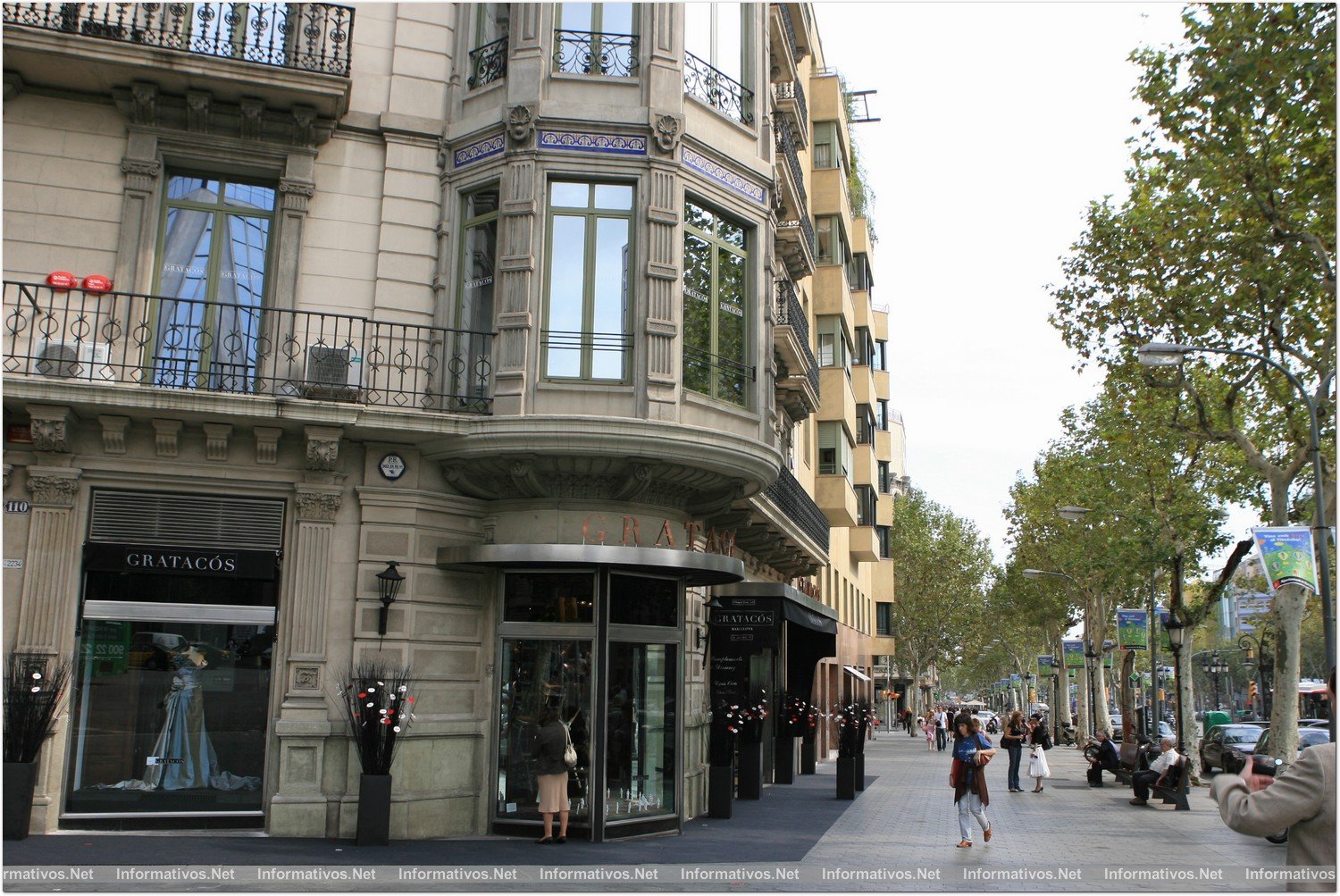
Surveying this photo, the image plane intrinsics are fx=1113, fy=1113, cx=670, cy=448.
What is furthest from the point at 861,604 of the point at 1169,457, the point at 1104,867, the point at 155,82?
the point at 155,82

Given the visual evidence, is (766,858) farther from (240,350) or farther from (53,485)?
(53,485)

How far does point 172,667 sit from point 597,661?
16.3 feet

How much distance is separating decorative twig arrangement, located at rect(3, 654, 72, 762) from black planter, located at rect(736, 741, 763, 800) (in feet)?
38.6

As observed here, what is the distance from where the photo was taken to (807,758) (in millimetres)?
28672

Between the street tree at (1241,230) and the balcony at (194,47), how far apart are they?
12133 mm

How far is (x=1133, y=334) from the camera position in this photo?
73.3 ft

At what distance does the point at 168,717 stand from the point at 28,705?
5.07 feet

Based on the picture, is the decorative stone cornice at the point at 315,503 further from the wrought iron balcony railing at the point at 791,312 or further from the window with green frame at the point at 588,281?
the wrought iron balcony railing at the point at 791,312

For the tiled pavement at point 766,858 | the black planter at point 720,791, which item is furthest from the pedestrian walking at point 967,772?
the black planter at point 720,791

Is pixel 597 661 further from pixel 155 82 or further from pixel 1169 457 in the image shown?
pixel 1169 457

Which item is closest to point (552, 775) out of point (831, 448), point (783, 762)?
point (783, 762)

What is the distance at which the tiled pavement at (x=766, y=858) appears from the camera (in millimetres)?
10656

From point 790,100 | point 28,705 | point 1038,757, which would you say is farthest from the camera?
point 1038,757

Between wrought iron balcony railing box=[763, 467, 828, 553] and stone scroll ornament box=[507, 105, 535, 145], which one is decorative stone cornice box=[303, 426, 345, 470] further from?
wrought iron balcony railing box=[763, 467, 828, 553]
